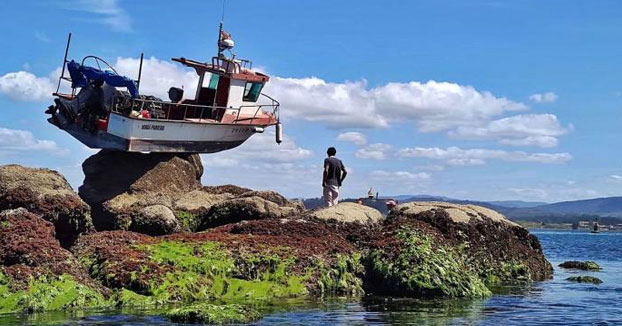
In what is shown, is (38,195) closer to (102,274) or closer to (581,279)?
(102,274)

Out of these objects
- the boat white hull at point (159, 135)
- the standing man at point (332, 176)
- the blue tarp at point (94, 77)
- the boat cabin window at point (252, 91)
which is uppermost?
the boat cabin window at point (252, 91)

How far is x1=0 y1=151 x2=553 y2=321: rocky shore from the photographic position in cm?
1627

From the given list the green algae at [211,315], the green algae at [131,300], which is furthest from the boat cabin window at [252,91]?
the green algae at [211,315]

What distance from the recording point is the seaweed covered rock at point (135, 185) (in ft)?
74.5

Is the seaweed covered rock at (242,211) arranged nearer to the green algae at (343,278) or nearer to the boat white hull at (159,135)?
the green algae at (343,278)

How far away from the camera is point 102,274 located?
55.9ft

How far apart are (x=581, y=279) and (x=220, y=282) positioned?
44.1 ft

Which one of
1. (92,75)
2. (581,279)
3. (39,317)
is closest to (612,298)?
(581,279)

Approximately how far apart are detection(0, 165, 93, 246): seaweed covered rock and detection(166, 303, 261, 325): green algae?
15.4 ft

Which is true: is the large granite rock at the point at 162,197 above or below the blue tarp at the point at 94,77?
below

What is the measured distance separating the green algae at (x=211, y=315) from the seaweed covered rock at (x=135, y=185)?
23.9 ft

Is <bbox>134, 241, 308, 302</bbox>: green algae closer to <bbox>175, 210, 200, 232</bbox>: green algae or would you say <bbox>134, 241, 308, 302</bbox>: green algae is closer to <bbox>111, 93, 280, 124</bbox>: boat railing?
<bbox>175, 210, 200, 232</bbox>: green algae

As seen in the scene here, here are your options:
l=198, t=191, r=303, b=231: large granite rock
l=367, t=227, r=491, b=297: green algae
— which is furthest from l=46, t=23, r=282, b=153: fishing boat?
l=367, t=227, r=491, b=297: green algae

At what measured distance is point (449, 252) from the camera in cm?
2125
